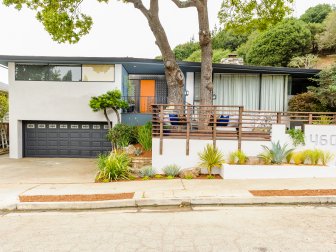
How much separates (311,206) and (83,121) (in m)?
11.5

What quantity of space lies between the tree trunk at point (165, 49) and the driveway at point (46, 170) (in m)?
4.72

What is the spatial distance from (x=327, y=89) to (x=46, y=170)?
13388 mm

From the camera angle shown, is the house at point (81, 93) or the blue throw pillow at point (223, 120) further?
the house at point (81, 93)

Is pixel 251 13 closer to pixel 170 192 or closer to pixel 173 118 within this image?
pixel 173 118

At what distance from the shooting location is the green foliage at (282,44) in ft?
88.3

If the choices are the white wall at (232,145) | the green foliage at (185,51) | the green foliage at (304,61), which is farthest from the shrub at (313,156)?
the green foliage at (185,51)

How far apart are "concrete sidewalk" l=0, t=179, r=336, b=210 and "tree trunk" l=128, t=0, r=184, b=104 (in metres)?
4.38

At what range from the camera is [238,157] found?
8.67 meters

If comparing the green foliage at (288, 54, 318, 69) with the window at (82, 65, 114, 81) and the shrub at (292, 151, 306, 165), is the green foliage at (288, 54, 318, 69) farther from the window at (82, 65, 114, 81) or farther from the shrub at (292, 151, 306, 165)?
the shrub at (292, 151, 306, 165)

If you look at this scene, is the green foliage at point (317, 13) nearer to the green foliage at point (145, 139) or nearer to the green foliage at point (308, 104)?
the green foliage at point (308, 104)

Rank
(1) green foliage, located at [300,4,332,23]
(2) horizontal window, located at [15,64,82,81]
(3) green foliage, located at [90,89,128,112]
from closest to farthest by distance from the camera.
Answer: (3) green foliage, located at [90,89,128,112] → (2) horizontal window, located at [15,64,82,81] → (1) green foliage, located at [300,4,332,23]

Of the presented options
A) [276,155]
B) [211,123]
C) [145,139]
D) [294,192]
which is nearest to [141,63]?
[145,139]

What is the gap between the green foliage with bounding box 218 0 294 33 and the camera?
41.9 ft

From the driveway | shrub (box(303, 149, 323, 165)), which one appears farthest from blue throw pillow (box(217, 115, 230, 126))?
the driveway
